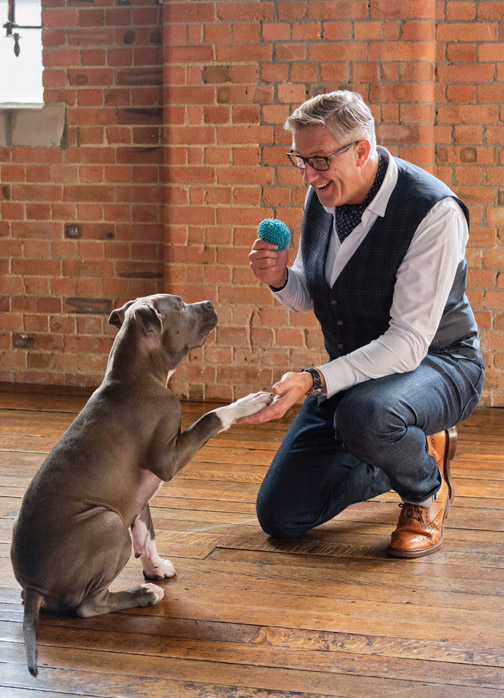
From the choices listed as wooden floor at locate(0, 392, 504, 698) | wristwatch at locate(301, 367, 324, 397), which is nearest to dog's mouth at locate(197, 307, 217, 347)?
wristwatch at locate(301, 367, 324, 397)

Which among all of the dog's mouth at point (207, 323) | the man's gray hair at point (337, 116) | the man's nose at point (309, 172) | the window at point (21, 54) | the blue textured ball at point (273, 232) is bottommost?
the dog's mouth at point (207, 323)

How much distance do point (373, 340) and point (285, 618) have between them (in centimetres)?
86

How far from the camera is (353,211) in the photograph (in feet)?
8.50

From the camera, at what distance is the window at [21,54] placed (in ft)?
15.8

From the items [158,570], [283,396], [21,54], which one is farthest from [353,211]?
[21,54]

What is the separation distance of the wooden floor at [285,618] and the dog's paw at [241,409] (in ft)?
1.55

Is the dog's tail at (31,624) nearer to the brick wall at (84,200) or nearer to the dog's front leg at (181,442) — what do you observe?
the dog's front leg at (181,442)

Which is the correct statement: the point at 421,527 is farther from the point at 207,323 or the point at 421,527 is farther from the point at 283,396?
the point at 207,323

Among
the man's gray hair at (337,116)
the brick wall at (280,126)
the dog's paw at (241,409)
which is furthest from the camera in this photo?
the brick wall at (280,126)

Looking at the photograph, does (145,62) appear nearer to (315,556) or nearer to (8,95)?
(8,95)

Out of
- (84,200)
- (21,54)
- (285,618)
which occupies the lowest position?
(285,618)

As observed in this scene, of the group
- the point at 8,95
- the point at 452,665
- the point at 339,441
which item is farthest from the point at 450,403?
the point at 8,95

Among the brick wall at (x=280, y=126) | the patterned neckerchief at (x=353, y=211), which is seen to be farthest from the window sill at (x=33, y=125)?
the patterned neckerchief at (x=353, y=211)

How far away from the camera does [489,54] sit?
4137 millimetres
